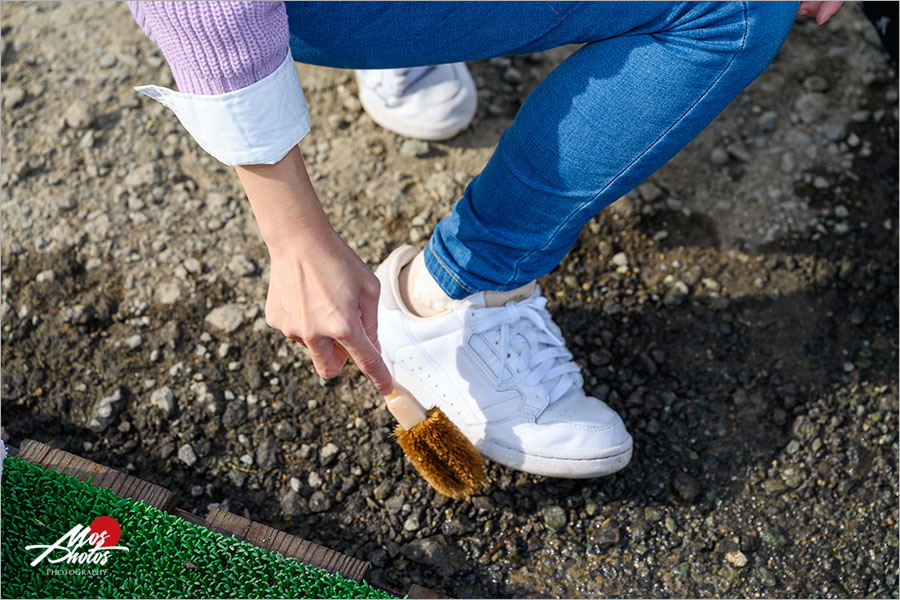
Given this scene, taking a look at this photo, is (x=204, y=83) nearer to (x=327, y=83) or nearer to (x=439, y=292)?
(x=439, y=292)

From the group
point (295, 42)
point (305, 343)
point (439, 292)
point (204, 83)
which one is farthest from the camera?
point (439, 292)

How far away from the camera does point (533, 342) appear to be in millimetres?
1528

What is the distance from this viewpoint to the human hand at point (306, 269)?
0.95 meters

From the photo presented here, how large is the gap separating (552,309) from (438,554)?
0.62 meters

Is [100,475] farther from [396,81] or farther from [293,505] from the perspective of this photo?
[396,81]

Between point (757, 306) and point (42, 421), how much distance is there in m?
1.64

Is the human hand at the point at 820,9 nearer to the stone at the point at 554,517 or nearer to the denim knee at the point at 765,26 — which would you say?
the denim knee at the point at 765,26

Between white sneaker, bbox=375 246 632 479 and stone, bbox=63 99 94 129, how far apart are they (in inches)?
39.3

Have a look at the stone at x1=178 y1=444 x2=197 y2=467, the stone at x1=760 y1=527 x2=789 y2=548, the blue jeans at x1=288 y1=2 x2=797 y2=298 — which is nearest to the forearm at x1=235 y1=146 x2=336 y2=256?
the blue jeans at x1=288 y1=2 x2=797 y2=298

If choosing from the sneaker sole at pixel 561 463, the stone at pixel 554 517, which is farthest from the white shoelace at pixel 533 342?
the stone at pixel 554 517

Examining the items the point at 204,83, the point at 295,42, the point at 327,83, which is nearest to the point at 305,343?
the point at 204,83

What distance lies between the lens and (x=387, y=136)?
1991mm

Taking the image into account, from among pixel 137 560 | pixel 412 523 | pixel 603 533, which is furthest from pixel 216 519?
pixel 603 533
